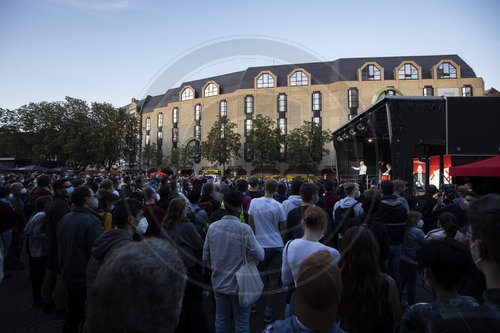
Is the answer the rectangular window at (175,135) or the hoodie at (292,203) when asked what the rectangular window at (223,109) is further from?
the hoodie at (292,203)

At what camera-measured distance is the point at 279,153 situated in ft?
132

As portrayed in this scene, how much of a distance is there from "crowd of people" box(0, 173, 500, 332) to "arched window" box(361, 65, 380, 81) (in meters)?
37.3

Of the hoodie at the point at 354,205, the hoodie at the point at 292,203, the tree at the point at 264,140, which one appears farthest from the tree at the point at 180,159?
the hoodie at the point at 354,205

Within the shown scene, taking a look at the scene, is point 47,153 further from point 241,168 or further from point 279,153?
point 279,153

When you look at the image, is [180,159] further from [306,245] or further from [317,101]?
[306,245]

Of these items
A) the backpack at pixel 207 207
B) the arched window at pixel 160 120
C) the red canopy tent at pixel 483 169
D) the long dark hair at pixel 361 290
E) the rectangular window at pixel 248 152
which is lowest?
the long dark hair at pixel 361 290

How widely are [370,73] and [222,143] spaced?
23.7 meters

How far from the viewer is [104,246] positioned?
8.40ft

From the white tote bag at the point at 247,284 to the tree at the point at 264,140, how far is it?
36.1 m

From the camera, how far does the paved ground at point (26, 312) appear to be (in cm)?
386

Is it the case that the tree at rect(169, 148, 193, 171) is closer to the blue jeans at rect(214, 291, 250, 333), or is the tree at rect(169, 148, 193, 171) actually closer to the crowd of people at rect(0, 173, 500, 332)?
the crowd of people at rect(0, 173, 500, 332)

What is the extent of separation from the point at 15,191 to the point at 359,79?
4094 centimetres

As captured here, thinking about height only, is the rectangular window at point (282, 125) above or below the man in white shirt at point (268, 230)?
above

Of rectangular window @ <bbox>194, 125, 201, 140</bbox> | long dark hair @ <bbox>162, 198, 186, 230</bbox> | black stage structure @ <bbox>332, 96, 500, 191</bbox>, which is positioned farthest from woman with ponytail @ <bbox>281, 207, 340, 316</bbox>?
rectangular window @ <bbox>194, 125, 201, 140</bbox>
